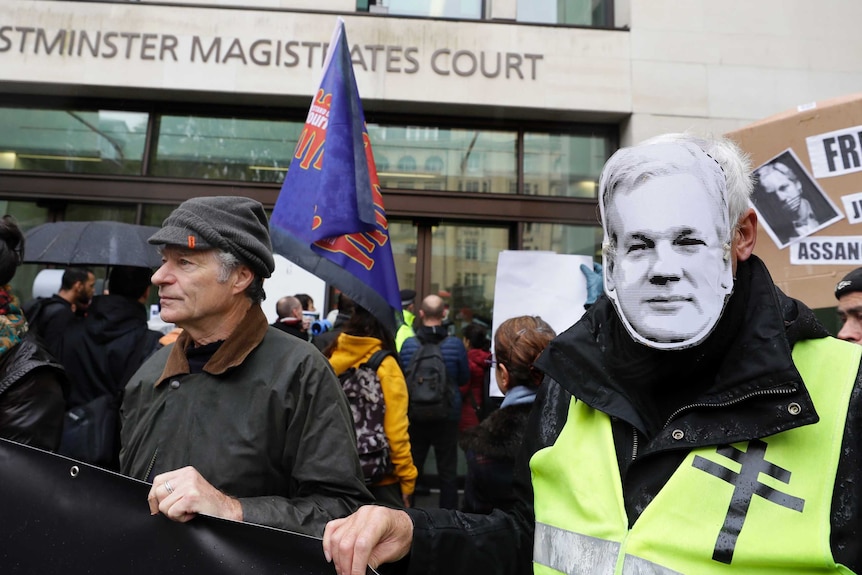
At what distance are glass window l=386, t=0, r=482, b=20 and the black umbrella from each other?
4.45m

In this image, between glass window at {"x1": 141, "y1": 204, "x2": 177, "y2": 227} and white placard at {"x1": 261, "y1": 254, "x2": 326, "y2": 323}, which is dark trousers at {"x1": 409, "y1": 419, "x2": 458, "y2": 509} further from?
glass window at {"x1": 141, "y1": 204, "x2": 177, "y2": 227}

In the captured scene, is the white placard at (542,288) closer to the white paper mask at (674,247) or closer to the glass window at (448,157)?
the white paper mask at (674,247)

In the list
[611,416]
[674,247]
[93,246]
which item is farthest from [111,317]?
[674,247]

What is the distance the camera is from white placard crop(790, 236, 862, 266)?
342 centimetres

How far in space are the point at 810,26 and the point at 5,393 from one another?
9027 millimetres

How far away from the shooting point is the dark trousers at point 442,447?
5.27 meters

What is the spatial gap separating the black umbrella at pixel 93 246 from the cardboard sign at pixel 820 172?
3.99m

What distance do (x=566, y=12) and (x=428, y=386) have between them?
18.7 feet

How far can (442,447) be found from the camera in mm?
5457

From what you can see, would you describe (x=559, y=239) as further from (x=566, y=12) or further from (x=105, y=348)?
(x=105, y=348)

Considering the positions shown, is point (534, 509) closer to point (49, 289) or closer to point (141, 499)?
point (141, 499)

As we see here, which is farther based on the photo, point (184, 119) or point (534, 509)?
point (184, 119)

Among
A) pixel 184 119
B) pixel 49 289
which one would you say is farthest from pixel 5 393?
pixel 184 119

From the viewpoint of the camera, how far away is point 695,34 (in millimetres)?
7906
